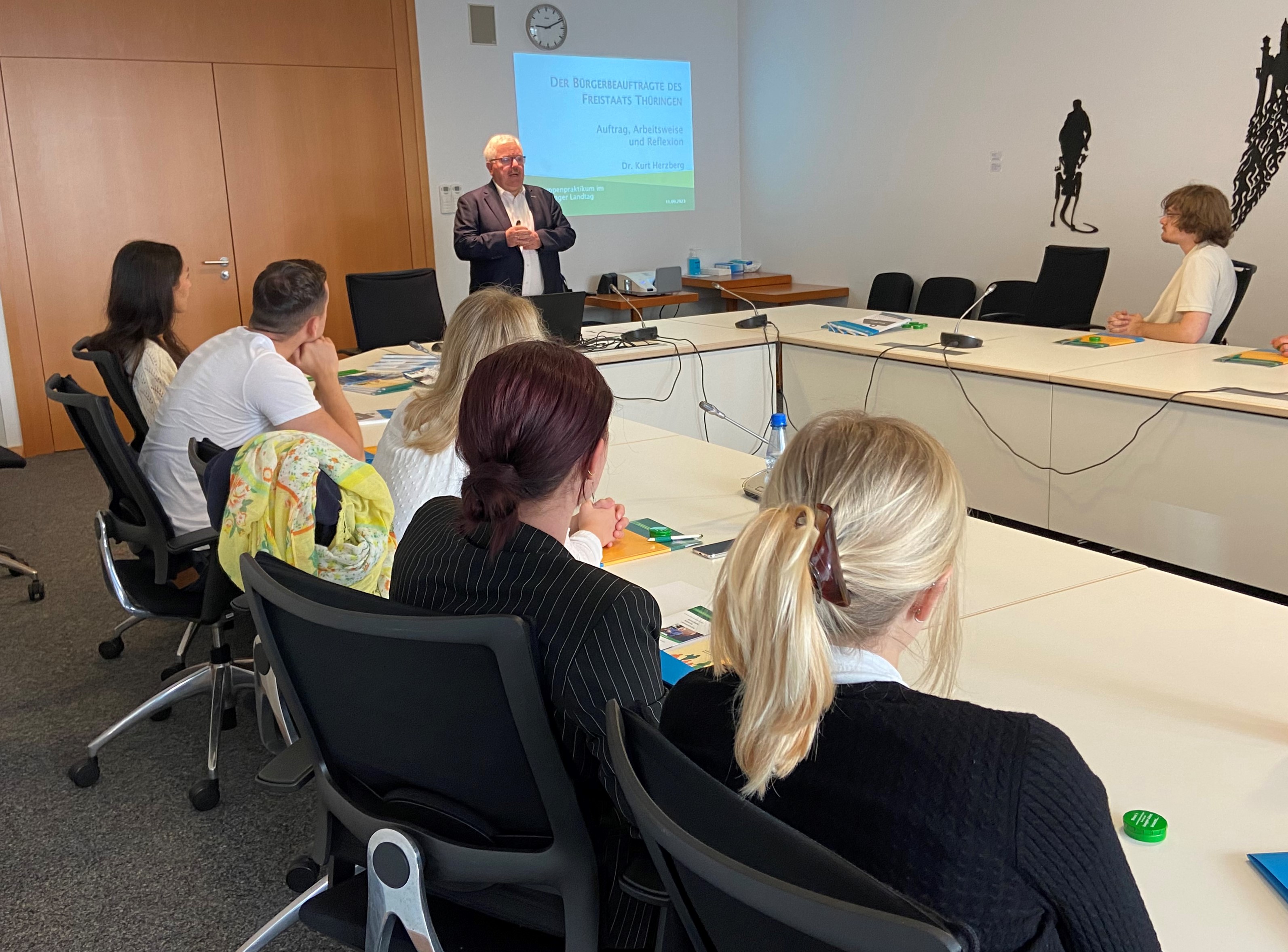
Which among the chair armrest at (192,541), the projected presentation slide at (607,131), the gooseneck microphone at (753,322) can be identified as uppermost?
the projected presentation slide at (607,131)

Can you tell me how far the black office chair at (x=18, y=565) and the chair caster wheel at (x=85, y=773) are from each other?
4.51ft

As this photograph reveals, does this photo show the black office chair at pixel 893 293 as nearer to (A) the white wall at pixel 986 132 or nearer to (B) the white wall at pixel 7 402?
(A) the white wall at pixel 986 132

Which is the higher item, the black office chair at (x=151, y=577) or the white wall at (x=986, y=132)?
the white wall at (x=986, y=132)

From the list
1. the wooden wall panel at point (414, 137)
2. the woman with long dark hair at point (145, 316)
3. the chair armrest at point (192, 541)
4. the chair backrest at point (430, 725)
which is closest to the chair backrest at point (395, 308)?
the wooden wall panel at point (414, 137)

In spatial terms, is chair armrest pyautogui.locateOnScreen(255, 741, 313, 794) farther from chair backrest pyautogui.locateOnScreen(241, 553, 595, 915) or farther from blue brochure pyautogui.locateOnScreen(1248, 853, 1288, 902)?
blue brochure pyautogui.locateOnScreen(1248, 853, 1288, 902)

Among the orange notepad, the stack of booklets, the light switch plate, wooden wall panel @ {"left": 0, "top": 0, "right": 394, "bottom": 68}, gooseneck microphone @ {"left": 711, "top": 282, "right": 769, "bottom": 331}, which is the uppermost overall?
wooden wall panel @ {"left": 0, "top": 0, "right": 394, "bottom": 68}

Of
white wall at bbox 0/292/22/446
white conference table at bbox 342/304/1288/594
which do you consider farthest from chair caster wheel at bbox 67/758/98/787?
white wall at bbox 0/292/22/446

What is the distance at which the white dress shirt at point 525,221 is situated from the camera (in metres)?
5.21

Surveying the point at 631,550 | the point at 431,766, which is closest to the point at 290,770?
the point at 431,766

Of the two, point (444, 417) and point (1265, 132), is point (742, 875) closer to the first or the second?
point (444, 417)

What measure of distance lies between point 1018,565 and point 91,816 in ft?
6.76

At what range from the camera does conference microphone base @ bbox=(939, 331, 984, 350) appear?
4016 mm

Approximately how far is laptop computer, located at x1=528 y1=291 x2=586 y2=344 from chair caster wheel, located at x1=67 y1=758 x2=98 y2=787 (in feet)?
6.62

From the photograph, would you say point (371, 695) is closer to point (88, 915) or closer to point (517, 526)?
point (517, 526)
